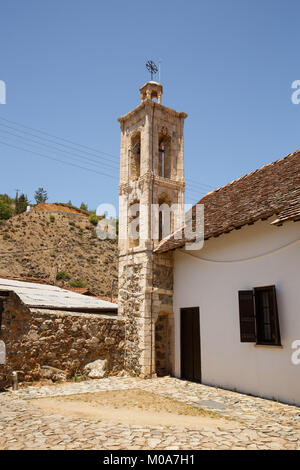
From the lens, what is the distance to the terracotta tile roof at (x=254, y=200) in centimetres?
798

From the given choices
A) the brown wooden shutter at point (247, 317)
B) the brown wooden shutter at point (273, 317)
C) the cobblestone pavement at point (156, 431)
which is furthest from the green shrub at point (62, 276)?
the brown wooden shutter at point (273, 317)

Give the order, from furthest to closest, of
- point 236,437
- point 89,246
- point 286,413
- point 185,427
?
point 89,246
point 286,413
point 185,427
point 236,437

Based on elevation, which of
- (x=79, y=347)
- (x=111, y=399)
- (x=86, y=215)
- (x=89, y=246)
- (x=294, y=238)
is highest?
(x=86, y=215)

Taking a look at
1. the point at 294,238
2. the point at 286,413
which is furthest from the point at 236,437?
the point at 294,238

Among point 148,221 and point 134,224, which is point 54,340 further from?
point 134,224

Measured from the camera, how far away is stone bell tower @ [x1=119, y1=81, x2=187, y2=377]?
11.2 meters

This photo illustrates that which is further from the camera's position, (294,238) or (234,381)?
(234,381)

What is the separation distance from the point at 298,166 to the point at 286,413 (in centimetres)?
639

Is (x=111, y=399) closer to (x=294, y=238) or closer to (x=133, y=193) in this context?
(x=294, y=238)

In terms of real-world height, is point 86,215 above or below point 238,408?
above

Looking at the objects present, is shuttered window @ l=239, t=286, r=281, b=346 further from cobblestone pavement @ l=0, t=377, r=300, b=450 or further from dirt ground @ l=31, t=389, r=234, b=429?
dirt ground @ l=31, t=389, r=234, b=429

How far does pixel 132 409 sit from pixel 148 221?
259 inches

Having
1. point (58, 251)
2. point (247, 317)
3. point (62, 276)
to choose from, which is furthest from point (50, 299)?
point (58, 251)

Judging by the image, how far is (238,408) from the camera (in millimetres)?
7016
